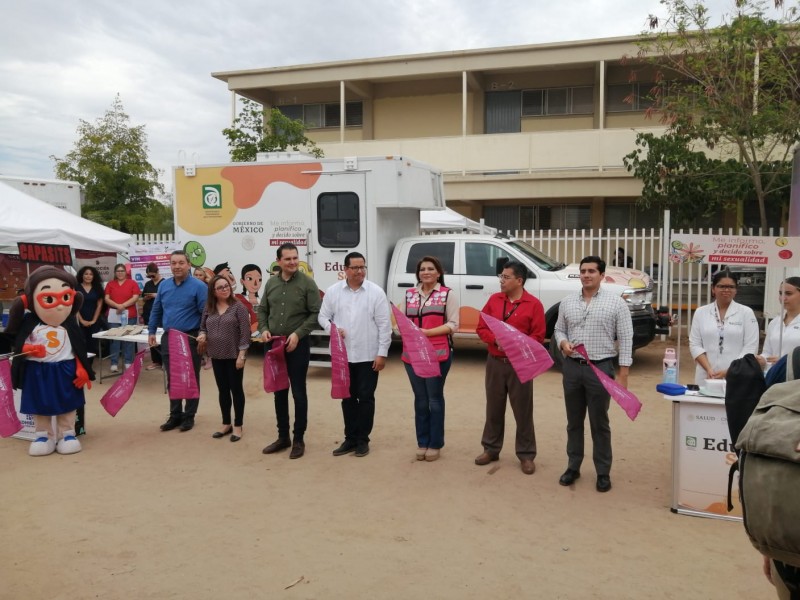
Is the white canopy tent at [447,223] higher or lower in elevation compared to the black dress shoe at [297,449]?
higher

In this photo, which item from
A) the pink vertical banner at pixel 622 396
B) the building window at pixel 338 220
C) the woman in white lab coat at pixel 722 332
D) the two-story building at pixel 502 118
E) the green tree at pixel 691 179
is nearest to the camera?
the pink vertical banner at pixel 622 396

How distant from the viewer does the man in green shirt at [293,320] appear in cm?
572

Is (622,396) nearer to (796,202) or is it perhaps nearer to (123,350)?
(796,202)

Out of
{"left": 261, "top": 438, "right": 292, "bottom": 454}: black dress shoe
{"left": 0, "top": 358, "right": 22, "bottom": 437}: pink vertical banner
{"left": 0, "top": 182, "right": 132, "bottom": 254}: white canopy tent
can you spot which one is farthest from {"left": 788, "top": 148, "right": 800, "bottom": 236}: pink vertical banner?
{"left": 0, "top": 182, "right": 132, "bottom": 254}: white canopy tent

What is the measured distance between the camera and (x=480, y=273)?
949 centimetres

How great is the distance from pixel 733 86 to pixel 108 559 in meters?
12.1

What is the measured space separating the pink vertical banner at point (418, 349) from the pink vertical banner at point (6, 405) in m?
3.41

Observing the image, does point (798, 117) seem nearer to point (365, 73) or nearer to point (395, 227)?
point (395, 227)

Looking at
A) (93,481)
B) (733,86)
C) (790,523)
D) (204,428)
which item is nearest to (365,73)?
(733,86)

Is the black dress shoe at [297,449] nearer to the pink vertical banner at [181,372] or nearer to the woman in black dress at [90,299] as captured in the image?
the pink vertical banner at [181,372]

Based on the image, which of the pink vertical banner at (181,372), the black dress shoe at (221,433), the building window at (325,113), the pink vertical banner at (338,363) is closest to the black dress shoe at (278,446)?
the black dress shoe at (221,433)

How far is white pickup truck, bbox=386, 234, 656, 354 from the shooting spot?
905 centimetres

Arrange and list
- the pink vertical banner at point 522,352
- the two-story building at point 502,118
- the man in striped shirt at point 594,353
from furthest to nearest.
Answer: the two-story building at point 502,118
the pink vertical banner at point 522,352
the man in striped shirt at point 594,353

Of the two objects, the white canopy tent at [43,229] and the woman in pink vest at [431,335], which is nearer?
the woman in pink vest at [431,335]
